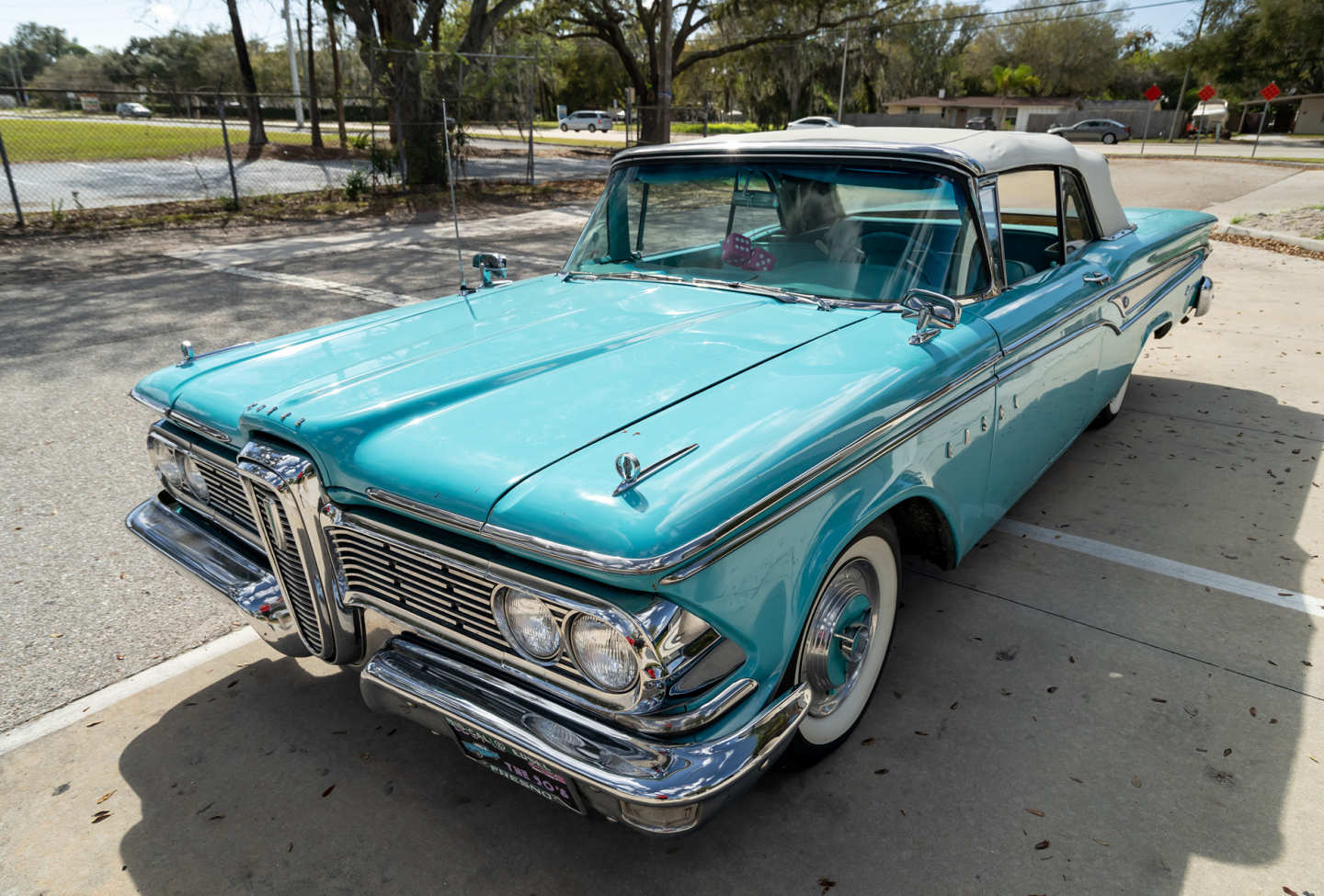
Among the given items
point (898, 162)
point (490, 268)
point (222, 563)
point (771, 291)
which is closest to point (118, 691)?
point (222, 563)

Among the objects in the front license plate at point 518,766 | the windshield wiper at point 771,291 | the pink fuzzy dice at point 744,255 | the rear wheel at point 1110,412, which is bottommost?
the rear wheel at point 1110,412

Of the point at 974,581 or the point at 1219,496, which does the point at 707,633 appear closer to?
the point at 974,581

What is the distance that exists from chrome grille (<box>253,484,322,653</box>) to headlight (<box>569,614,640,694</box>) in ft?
2.77

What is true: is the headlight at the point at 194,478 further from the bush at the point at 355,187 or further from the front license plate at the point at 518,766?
the bush at the point at 355,187

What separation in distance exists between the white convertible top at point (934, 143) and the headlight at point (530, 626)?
2.12 m

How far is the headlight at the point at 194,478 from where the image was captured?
2721 mm

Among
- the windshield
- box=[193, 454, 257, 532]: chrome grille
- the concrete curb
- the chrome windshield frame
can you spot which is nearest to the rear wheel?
the chrome windshield frame

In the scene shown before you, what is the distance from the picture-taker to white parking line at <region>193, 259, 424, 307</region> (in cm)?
815

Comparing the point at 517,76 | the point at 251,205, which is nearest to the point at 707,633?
the point at 251,205

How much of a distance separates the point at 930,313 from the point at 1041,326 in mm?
810

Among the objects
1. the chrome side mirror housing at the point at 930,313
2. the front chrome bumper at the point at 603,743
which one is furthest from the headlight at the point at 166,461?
the chrome side mirror housing at the point at 930,313

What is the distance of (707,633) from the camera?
6.08ft

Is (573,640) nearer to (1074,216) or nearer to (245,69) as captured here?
(1074,216)

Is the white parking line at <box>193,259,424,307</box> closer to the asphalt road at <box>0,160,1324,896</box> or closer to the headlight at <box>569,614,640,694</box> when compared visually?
the asphalt road at <box>0,160,1324,896</box>
